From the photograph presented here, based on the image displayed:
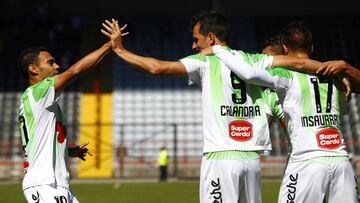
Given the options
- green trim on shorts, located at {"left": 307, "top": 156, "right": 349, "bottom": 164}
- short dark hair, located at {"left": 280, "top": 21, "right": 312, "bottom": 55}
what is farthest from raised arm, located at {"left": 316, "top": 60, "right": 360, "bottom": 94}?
green trim on shorts, located at {"left": 307, "top": 156, "right": 349, "bottom": 164}

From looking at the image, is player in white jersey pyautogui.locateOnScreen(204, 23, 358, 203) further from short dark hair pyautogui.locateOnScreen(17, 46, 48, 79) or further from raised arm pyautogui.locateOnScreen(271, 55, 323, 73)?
short dark hair pyautogui.locateOnScreen(17, 46, 48, 79)

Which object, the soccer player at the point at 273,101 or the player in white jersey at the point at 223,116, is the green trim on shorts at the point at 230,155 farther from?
the soccer player at the point at 273,101

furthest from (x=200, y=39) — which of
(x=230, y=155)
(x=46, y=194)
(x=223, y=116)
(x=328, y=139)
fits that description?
(x=46, y=194)

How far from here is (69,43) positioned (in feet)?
94.5

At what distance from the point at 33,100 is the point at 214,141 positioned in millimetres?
1734

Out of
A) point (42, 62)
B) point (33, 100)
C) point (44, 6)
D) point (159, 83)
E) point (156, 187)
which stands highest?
point (44, 6)

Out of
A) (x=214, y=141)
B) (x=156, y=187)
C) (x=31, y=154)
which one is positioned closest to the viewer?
(x=214, y=141)

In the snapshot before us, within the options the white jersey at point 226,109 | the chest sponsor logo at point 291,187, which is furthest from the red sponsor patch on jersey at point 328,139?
the white jersey at point 226,109

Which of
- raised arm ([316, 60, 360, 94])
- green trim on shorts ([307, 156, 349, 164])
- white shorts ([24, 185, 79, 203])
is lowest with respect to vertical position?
white shorts ([24, 185, 79, 203])

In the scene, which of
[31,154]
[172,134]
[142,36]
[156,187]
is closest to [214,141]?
[31,154]

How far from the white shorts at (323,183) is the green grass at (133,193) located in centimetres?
825

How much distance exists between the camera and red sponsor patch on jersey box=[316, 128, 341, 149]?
5.30 metres

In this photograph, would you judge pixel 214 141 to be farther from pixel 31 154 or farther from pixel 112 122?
pixel 112 122

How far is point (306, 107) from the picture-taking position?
5359 mm
